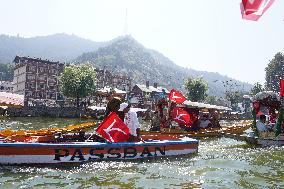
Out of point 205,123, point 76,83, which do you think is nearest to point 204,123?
point 205,123

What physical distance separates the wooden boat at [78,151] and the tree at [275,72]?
402 ft

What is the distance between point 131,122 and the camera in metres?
14.1

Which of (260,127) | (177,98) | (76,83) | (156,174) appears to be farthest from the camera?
(76,83)

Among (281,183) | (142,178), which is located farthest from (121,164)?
(281,183)

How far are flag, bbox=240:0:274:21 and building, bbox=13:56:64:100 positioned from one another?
92.7m

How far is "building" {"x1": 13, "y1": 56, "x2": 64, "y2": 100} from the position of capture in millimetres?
94625

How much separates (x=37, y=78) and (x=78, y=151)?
288ft

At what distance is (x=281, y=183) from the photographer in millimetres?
10844

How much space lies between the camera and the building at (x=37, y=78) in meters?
94.6

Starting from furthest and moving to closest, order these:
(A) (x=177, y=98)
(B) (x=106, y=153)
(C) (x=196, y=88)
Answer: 1. (C) (x=196, y=88)
2. (A) (x=177, y=98)
3. (B) (x=106, y=153)

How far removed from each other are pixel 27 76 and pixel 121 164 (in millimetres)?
86897

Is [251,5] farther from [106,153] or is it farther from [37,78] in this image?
[37,78]

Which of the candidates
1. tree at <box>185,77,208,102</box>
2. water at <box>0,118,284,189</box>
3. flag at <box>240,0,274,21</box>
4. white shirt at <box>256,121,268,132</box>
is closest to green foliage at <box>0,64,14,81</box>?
tree at <box>185,77,208,102</box>

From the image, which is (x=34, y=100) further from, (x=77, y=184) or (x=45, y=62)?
(x=77, y=184)
